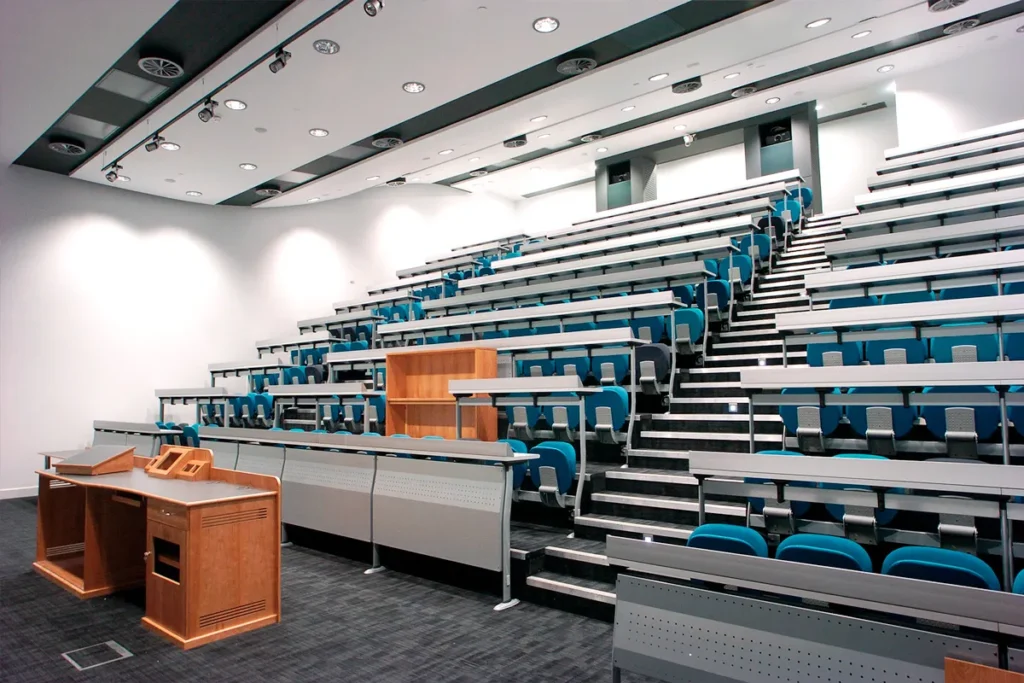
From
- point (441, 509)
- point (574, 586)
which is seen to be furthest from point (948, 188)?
point (441, 509)

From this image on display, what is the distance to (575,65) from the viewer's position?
6.13 metres

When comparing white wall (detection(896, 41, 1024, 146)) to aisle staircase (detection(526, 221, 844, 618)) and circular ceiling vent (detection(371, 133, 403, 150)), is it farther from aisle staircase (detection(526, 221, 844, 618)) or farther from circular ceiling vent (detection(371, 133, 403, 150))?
circular ceiling vent (detection(371, 133, 403, 150))

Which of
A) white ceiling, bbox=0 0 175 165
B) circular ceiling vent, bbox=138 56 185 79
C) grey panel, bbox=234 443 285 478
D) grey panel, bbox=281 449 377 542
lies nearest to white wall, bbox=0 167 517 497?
white ceiling, bbox=0 0 175 165

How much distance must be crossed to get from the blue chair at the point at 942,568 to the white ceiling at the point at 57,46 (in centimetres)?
536

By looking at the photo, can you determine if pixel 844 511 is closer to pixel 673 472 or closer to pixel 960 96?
pixel 673 472

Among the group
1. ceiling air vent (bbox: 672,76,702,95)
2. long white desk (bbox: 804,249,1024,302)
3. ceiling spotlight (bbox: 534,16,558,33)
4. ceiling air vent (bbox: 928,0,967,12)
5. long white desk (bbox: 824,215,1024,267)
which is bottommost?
long white desk (bbox: 804,249,1024,302)

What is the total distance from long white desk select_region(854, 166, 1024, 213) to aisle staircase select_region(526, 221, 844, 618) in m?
1.61

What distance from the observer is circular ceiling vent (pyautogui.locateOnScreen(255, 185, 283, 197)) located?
337 inches

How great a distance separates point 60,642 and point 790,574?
3.19m

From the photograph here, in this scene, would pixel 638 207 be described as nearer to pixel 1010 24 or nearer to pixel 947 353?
pixel 1010 24

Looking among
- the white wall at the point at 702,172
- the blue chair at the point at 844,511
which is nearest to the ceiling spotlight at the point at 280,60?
the blue chair at the point at 844,511

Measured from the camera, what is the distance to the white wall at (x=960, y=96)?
7.96 m

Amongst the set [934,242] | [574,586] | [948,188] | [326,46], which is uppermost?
[326,46]

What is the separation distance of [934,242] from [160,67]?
6.60 meters
